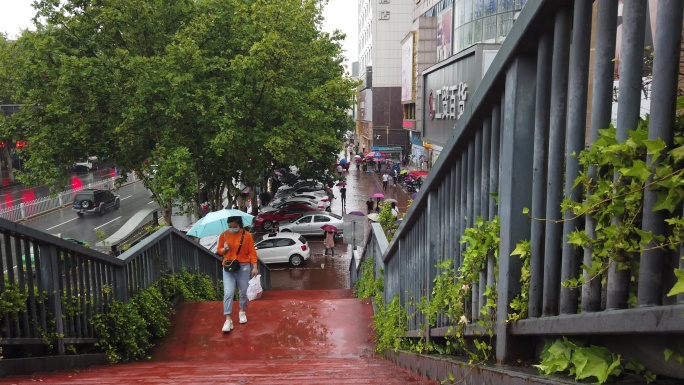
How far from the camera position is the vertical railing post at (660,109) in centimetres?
176

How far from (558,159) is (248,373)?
11.8ft

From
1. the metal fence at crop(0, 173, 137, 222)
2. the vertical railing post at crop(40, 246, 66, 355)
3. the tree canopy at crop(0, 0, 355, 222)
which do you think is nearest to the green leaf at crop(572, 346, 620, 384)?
the vertical railing post at crop(40, 246, 66, 355)

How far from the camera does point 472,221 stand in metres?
3.48

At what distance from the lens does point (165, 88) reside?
704 inches

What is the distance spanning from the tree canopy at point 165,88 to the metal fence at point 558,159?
15.2 meters

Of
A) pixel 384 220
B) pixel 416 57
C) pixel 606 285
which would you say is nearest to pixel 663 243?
pixel 606 285

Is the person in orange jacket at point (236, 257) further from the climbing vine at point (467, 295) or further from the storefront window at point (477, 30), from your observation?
the storefront window at point (477, 30)

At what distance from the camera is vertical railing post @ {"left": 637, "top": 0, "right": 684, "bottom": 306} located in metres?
1.76

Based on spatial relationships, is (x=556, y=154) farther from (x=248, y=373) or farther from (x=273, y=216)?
(x=273, y=216)

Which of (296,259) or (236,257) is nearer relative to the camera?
(236,257)

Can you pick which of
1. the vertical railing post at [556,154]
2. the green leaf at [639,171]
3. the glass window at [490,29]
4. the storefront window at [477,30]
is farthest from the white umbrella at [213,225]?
the storefront window at [477,30]

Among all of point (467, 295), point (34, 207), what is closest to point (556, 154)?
point (467, 295)

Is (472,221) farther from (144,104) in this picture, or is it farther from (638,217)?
(144,104)

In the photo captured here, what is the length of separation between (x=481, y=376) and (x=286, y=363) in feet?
10.9
